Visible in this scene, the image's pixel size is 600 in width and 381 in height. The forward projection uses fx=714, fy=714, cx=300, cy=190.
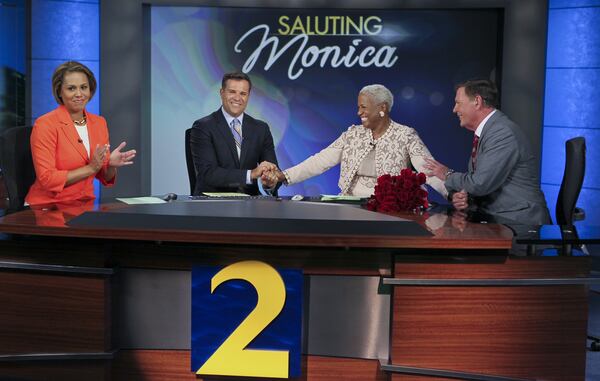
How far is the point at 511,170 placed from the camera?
347 centimetres

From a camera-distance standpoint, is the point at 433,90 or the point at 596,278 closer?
the point at 596,278

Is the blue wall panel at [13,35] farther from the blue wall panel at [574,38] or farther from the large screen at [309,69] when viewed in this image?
the blue wall panel at [574,38]

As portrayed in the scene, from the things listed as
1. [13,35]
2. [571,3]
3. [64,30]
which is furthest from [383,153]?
[13,35]

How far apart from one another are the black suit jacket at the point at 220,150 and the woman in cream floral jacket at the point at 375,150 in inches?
10.3

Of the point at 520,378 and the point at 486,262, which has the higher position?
the point at 486,262

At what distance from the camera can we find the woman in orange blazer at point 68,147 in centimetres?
339

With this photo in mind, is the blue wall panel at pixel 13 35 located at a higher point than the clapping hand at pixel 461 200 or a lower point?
higher

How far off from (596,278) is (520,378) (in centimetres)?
43

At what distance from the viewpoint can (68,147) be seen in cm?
350

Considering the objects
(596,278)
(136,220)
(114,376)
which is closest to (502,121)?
(596,278)

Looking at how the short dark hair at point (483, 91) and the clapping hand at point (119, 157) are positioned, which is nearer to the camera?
the clapping hand at point (119, 157)

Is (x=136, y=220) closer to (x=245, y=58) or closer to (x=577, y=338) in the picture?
(x=577, y=338)

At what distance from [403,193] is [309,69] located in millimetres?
2900

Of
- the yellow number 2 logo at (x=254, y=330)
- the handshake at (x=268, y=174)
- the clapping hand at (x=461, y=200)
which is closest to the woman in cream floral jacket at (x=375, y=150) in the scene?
the handshake at (x=268, y=174)
